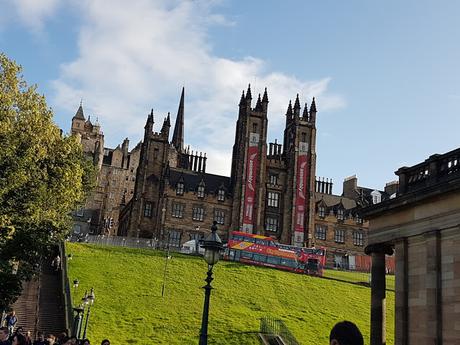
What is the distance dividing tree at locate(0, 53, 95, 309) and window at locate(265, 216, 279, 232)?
5235 centimetres

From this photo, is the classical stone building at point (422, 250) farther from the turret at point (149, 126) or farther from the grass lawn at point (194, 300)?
the turret at point (149, 126)

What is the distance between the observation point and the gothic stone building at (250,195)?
81.6 m

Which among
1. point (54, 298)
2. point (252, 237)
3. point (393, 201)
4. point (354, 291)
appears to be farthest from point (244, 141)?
point (393, 201)

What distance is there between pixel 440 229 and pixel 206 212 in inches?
2560

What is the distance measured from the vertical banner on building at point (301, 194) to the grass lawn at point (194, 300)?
21.6 metres

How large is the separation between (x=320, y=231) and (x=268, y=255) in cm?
2375

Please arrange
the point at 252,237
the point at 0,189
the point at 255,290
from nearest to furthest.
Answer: the point at 0,189, the point at 255,290, the point at 252,237

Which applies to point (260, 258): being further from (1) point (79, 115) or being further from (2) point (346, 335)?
(1) point (79, 115)

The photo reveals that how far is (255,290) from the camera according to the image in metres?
53.1

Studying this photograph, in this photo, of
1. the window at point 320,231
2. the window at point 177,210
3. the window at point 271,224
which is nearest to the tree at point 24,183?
the window at point 177,210

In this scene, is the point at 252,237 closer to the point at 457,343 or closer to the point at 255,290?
the point at 255,290

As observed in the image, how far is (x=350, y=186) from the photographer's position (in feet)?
336

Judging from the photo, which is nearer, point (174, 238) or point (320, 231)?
point (174, 238)

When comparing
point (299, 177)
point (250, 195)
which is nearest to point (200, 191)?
point (250, 195)
